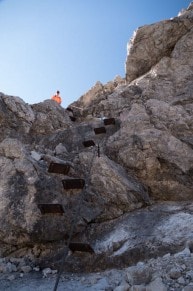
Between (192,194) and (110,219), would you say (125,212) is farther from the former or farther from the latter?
(192,194)

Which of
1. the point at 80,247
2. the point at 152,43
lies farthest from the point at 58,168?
the point at 152,43

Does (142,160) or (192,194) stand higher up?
(142,160)

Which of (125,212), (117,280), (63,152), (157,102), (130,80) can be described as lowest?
(117,280)

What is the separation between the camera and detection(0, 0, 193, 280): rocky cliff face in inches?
355

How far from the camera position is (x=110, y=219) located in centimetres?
1005

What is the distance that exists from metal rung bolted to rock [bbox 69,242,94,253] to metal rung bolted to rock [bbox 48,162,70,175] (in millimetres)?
2741

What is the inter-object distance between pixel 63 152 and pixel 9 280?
586cm

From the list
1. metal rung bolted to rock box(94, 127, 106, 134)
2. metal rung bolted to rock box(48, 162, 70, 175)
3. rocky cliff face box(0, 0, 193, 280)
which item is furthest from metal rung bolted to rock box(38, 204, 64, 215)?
metal rung bolted to rock box(94, 127, 106, 134)

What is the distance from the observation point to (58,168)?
1083cm

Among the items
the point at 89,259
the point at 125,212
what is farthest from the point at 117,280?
the point at 125,212

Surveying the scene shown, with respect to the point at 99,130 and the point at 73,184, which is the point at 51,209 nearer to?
the point at 73,184

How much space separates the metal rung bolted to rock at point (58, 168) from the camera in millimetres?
10758

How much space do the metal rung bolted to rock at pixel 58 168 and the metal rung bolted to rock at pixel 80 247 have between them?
2741 millimetres

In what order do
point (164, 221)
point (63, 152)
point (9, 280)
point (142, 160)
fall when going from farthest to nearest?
point (63, 152)
point (142, 160)
point (164, 221)
point (9, 280)
